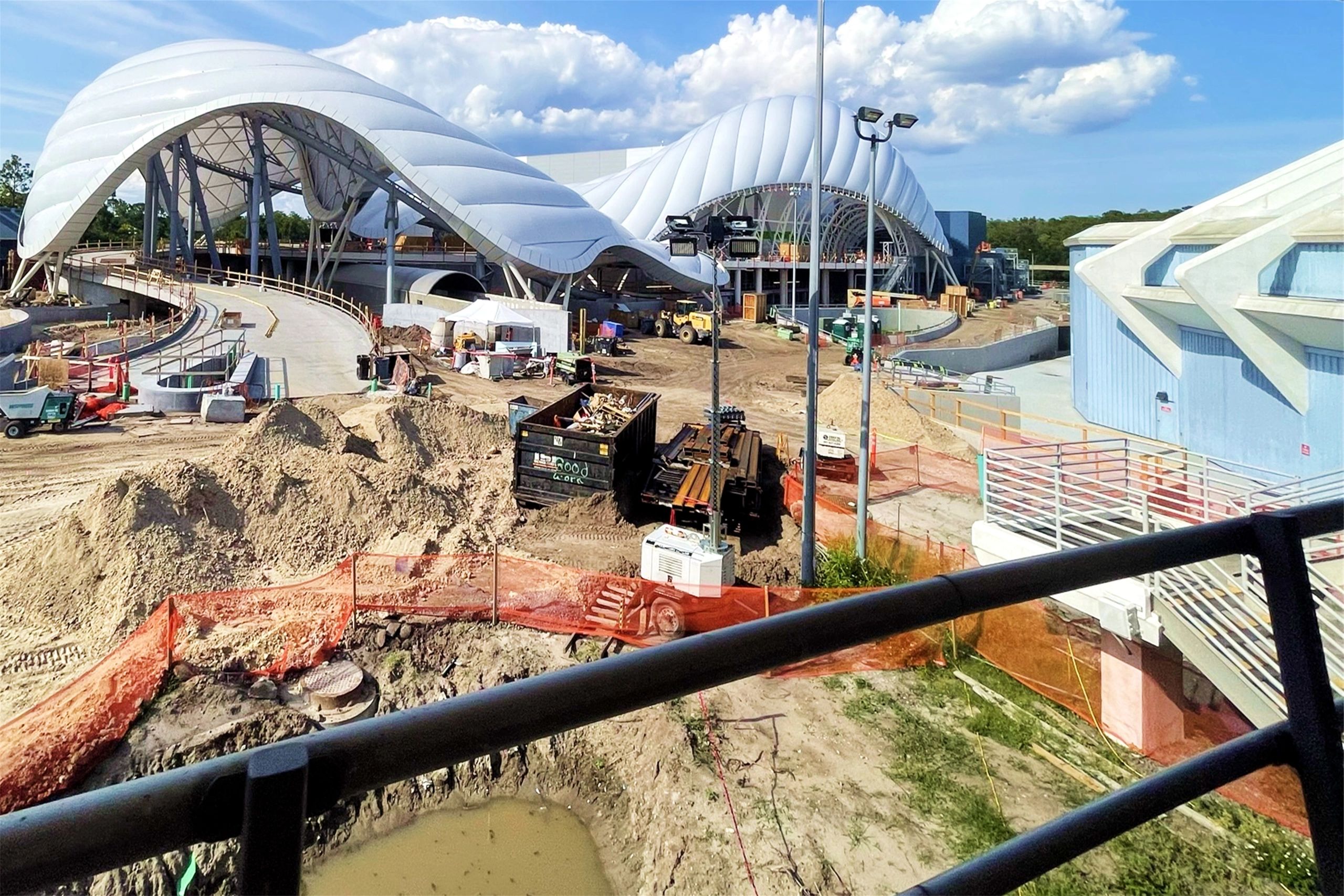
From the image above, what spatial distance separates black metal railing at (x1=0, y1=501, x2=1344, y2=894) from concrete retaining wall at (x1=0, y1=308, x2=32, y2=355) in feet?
126

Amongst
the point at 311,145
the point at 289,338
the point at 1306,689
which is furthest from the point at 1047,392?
the point at 311,145

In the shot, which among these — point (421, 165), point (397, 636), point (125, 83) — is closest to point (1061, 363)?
point (421, 165)

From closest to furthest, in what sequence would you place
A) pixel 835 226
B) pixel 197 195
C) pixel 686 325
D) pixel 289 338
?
pixel 289 338 → pixel 686 325 → pixel 197 195 → pixel 835 226

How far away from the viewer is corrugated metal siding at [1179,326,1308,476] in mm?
15578

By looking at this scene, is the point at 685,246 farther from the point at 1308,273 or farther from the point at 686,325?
the point at 686,325

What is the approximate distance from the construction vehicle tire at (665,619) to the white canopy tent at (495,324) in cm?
2522

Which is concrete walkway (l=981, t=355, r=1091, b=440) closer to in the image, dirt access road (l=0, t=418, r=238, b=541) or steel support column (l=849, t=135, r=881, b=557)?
steel support column (l=849, t=135, r=881, b=557)

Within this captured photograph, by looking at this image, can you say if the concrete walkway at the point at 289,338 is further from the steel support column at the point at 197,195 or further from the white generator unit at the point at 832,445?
the white generator unit at the point at 832,445

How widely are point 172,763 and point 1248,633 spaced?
10364mm

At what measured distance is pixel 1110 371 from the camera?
76.7 feet

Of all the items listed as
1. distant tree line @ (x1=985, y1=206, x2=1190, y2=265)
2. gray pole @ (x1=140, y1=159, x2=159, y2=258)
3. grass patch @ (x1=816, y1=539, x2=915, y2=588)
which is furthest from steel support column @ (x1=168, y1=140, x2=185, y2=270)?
distant tree line @ (x1=985, y1=206, x2=1190, y2=265)

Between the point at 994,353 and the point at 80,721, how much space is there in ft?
131

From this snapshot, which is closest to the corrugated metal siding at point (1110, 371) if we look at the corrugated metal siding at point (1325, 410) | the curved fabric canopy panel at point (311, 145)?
the corrugated metal siding at point (1325, 410)

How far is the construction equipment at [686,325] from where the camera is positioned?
45.6 meters
